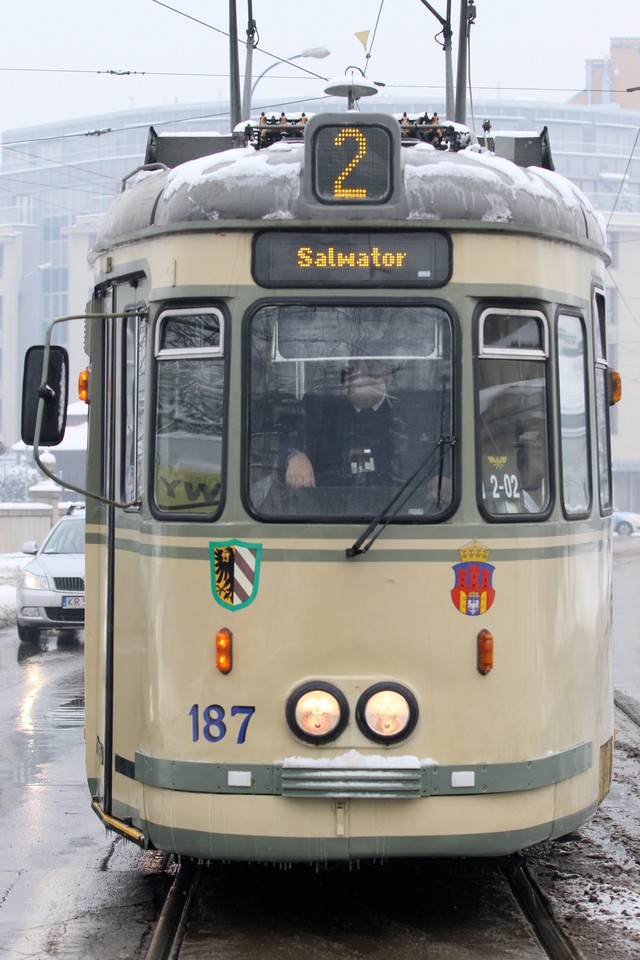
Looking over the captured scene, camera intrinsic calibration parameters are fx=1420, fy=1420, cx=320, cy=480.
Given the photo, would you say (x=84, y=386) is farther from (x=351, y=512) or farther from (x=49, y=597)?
(x=49, y=597)

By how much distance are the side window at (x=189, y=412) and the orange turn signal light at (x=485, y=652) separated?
3.70 feet

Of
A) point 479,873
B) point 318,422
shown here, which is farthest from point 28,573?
point 318,422

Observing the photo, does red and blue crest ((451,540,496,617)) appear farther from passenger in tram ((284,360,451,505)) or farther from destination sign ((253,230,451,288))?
destination sign ((253,230,451,288))

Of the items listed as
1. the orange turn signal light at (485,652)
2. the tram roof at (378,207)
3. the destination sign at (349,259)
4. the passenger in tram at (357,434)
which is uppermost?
the tram roof at (378,207)

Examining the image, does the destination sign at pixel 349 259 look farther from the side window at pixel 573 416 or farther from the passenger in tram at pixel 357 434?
the side window at pixel 573 416

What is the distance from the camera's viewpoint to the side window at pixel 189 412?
18.0 ft

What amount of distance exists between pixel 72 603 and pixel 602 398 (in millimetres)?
12964

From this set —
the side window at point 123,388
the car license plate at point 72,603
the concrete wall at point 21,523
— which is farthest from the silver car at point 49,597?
the concrete wall at point 21,523

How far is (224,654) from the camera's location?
17.7 ft

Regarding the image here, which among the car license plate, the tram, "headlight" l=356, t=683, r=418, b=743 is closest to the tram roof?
the tram

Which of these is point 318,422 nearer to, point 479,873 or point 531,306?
point 531,306

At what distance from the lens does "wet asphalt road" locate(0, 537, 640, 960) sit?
5.87 metres

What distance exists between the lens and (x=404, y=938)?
224 inches

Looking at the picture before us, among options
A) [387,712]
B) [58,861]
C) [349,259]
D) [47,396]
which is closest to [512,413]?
[349,259]
